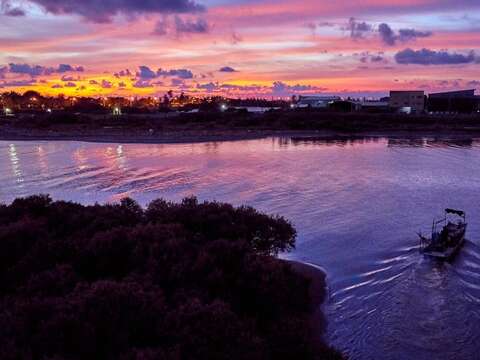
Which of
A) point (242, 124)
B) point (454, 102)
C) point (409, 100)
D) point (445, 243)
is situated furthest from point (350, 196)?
point (409, 100)

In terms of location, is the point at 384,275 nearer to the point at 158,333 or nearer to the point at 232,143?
the point at 158,333

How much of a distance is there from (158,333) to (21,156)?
75.3 meters

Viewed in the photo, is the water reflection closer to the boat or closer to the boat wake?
the boat wake

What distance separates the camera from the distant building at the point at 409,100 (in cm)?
17850

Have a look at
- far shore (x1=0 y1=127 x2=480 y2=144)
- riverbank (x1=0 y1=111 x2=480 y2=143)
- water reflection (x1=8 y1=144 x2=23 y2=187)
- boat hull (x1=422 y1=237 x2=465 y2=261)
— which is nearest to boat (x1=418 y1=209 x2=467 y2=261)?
boat hull (x1=422 y1=237 x2=465 y2=261)

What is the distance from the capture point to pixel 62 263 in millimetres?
15641

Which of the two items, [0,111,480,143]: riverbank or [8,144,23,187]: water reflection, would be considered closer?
[8,144,23,187]: water reflection

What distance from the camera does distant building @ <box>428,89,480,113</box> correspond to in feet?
551

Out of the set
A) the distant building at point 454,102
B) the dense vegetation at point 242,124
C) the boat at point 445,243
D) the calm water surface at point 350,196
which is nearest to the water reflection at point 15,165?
the calm water surface at point 350,196

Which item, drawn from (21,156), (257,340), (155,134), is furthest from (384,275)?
(155,134)

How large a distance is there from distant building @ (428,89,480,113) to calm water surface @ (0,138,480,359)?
2986 inches

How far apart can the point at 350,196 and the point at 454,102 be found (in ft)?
471

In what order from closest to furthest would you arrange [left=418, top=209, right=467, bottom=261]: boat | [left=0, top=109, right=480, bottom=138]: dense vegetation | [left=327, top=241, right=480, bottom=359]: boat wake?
[left=327, top=241, right=480, bottom=359]: boat wake, [left=418, top=209, right=467, bottom=261]: boat, [left=0, top=109, right=480, bottom=138]: dense vegetation

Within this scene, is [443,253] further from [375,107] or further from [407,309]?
[375,107]
